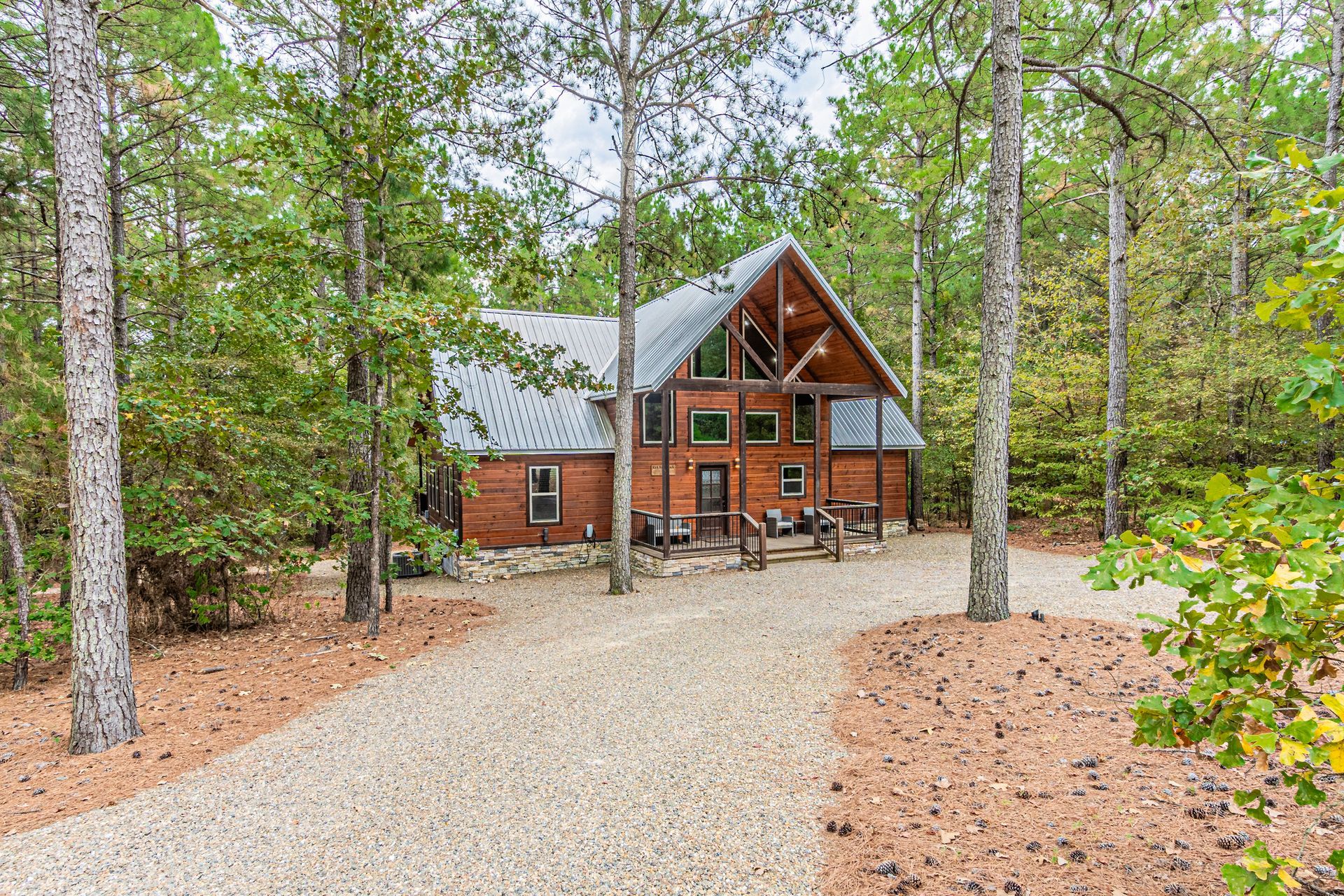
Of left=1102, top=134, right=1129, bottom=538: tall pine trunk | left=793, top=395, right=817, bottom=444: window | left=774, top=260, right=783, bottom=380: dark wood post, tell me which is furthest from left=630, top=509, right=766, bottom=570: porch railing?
left=1102, top=134, right=1129, bottom=538: tall pine trunk

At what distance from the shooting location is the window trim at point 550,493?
13.9 m

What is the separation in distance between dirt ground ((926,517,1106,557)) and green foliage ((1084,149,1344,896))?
1403cm

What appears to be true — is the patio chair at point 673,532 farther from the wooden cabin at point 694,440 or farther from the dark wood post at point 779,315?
the dark wood post at point 779,315

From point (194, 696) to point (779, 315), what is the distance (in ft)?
39.7

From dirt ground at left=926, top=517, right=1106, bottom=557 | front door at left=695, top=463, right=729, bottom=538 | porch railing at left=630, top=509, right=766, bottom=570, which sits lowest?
dirt ground at left=926, top=517, right=1106, bottom=557

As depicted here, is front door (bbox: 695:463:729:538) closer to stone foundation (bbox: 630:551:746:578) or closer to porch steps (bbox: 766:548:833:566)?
porch steps (bbox: 766:548:833:566)

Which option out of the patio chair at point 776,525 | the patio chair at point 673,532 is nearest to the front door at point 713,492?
the patio chair at point 673,532

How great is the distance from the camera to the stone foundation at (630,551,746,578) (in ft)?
42.6

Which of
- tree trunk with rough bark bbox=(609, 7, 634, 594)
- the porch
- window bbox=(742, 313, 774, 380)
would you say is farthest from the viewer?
window bbox=(742, 313, 774, 380)

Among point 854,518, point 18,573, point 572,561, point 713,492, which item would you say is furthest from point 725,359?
point 18,573

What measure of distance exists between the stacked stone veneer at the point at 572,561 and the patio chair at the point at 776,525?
1988mm

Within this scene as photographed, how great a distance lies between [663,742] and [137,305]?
18126 mm

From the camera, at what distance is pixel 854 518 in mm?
16188

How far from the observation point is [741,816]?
3.98 m
